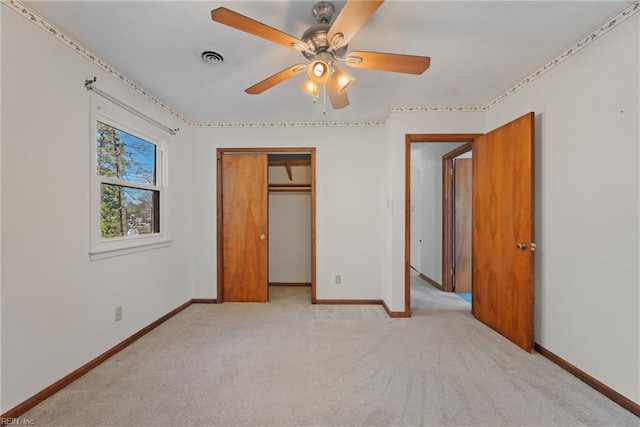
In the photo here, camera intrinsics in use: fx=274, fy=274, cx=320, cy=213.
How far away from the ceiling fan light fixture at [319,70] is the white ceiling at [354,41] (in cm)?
35

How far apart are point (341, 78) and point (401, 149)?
1609 mm

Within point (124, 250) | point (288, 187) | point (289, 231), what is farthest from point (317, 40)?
point (289, 231)

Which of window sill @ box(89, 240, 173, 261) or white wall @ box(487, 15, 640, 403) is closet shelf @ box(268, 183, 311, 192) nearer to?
window sill @ box(89, 240, 173, 261)

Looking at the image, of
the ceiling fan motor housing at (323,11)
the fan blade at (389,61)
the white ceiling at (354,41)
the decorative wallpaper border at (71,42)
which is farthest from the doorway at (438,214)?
the decorative wallpaper border at (71,42)

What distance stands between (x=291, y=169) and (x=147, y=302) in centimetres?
272

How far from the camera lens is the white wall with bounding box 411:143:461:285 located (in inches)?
176

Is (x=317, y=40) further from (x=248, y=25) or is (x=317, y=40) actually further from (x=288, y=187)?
(x=288, y=187)

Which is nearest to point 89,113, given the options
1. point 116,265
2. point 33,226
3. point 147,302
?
point 33,226

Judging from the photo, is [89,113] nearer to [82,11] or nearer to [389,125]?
[82,11]

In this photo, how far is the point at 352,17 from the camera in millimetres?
1261

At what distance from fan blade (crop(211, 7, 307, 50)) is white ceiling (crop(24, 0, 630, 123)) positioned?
298mm

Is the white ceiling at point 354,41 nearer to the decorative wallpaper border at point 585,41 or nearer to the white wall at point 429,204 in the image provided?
the decorative wallpaper border at point 585,41

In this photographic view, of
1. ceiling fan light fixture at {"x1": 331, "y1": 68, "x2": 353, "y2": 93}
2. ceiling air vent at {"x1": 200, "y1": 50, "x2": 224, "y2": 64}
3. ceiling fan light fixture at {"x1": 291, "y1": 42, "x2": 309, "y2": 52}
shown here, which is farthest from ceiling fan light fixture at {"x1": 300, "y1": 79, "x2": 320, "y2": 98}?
ceiling air vent at {"x1": 200, "y1": 50, "x2": 224, "y2": 64}

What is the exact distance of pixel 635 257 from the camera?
1.61m
